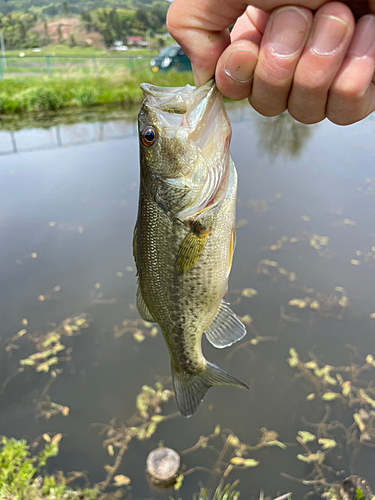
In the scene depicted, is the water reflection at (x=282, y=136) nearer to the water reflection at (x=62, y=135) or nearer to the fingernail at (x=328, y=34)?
the water reflection at (x=62, y=135)

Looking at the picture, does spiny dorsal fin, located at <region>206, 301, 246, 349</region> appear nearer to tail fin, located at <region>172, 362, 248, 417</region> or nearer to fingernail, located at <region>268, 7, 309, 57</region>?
tail fin, located at <region>172, 362, 248, 417</region>

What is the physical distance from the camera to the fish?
143 cm

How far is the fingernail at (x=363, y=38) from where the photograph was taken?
1.03 meters

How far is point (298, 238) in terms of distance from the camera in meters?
5.68

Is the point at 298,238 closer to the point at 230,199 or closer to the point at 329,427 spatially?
the point at 329,427

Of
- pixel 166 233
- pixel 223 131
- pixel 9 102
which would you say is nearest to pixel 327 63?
pixel 223 131

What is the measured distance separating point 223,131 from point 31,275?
4246mm

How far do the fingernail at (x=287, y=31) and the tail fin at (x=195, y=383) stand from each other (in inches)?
57.3

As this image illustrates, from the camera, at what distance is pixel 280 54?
1.11 metres

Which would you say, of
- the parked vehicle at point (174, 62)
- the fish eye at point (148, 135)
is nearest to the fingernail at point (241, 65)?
the fish eye at point (148, 135)

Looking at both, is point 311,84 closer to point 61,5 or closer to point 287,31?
point 287,31

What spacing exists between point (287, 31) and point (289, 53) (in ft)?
0.22

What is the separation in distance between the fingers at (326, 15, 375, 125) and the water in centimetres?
296

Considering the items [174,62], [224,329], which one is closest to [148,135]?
[224,329]
